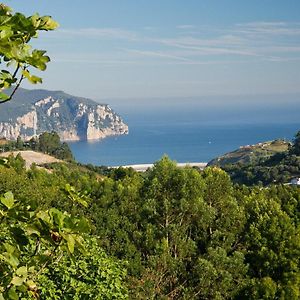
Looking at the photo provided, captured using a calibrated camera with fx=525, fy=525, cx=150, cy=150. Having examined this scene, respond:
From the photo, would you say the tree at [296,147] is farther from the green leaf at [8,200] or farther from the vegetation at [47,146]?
the green leaf at [8,200]

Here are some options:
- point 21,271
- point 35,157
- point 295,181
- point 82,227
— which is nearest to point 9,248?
point 21,271

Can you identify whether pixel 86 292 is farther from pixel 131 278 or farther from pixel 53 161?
pixel 53 161

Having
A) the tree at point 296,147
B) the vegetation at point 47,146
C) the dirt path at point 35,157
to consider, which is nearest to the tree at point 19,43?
the dirt path at point 35,157

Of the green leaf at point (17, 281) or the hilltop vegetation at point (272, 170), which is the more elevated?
the green leaf at point (17, 281)

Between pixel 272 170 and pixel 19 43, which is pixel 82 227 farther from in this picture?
pixel 272 170

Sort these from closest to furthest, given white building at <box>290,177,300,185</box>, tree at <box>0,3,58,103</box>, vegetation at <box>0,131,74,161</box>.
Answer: tree at <box>0,3,58,103</box> < white building at <box>290,177,300,185</box> < vegetation at <box>0,131,74,161</box>

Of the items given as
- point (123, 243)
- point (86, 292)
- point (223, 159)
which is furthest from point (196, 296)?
point (223, 159)

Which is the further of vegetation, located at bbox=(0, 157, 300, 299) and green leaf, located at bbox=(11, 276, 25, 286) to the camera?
vegetation, located at bbox=(0, 157, 300, 299)

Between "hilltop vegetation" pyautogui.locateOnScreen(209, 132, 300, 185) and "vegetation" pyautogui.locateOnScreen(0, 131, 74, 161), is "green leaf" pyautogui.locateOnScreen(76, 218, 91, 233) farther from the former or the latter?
"vegetation" pyautogui.locateOnScreen(0, 131, 74, 161)

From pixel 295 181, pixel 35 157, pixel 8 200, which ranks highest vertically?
pixel 8 200

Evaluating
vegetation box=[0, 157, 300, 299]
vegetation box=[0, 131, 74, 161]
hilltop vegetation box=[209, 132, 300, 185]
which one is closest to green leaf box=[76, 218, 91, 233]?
vegetation box=[0, 157, 300, 299]

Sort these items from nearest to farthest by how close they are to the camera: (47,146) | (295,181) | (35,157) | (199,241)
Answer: (199,241), (35,157), (295,181), (47,146)

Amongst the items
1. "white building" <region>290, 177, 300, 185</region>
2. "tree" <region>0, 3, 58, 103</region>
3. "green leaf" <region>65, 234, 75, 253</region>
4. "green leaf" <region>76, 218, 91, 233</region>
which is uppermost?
"tree" <region>0, 3, 58, 103</region>

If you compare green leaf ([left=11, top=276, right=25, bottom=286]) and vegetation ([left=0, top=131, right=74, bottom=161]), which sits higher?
green leaf ([left=11, top=276, right=25, bottom=286])
